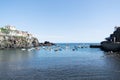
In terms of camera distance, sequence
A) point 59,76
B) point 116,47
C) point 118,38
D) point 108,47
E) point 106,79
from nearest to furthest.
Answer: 1. point 106,79
2. point 59,76
3. point 116,47
4. point 108,47
5. point 118,38

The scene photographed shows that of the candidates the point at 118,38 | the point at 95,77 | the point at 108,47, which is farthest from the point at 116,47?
the point at 95,77

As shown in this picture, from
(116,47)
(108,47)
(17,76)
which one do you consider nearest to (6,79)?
(17,76)

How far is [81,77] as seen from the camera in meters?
57.0

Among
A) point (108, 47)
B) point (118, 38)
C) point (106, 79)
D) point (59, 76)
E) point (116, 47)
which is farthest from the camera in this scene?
point (118, 38)

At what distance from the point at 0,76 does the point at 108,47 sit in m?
115

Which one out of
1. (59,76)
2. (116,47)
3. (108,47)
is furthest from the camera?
(108,47)

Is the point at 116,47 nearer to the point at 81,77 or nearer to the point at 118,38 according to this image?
the point at 118,38

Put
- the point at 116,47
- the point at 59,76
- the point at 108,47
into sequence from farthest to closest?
the point at 108,47 < the point at 116,47 < the point at 59,76

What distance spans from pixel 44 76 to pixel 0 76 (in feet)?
32.2

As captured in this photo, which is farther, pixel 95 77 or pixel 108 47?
pixel 108 47

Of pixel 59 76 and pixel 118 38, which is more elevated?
pixel 118 38

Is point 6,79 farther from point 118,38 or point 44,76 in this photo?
point 118,38

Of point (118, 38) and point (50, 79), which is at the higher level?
point (118, 38)

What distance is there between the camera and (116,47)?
146 m
